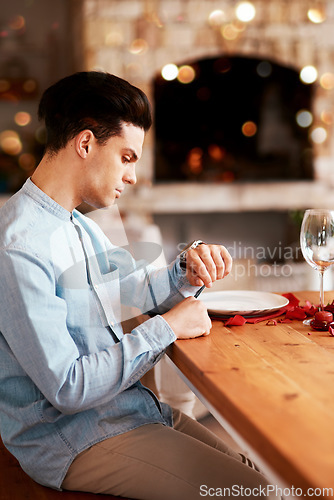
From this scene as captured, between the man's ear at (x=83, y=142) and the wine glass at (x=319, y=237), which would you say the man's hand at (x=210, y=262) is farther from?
the man's ear at (x=83, y=142)

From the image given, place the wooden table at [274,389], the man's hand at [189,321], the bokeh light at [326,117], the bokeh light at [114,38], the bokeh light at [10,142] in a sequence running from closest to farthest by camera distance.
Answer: the wooden table at [274,389], the man's hand at [189,321], the bokeh light at [114,38], the bokeh light at [326,117], the bokeh light at [10,142]

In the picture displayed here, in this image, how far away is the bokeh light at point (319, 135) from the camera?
3984 millimetres

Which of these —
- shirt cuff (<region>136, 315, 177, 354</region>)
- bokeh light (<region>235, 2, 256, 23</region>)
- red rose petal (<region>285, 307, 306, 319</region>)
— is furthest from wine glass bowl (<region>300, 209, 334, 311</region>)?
bokeh light (<region>235, 2, 256, 23</region>)

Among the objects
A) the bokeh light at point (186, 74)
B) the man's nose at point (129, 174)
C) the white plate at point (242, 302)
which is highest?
the bokeh light at point (186, 74)

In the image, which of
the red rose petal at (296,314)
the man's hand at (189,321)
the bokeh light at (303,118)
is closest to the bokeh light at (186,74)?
the bokeh light at (303,118)

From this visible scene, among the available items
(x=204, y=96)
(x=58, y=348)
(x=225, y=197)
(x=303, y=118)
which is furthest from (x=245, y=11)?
(x=58, y=348)

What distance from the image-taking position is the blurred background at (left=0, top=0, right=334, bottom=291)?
3.66m

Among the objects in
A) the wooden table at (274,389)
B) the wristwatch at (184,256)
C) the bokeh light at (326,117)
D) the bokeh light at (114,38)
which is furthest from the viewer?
the bokeh light at (326,117)

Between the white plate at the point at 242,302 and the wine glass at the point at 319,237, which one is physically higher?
the wine glass at the point at 319,237

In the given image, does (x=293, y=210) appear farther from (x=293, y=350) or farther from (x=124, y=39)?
(x=293, y=350)

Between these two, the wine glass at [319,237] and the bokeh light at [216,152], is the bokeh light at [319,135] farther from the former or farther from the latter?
the wine glass at [319,237]

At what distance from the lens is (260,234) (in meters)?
4.34

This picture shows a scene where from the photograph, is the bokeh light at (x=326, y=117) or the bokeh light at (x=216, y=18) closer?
the bokeh light at (x=216, y=18)

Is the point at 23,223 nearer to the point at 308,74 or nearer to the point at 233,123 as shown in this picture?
the point at 233,123
